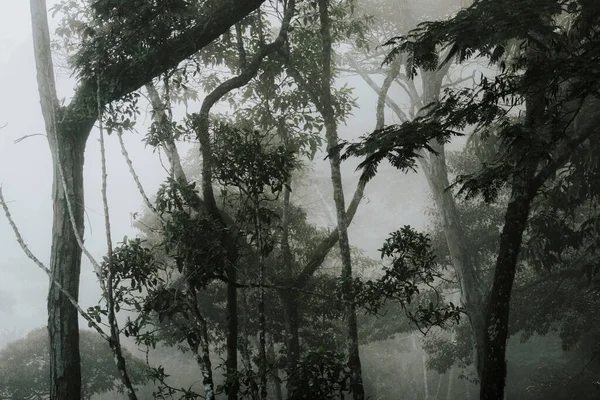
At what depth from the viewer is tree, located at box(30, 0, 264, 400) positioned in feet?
15.8

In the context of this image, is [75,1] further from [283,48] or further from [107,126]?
[107,126]

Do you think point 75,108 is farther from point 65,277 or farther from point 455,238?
point 455,238

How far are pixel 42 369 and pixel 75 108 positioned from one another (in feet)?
36.6

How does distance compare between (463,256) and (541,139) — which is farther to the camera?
(463,256)

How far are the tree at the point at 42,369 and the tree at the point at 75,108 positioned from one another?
27.3 ft

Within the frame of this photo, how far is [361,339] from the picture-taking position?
13016mm

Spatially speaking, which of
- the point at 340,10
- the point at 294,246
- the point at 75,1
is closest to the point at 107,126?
the point at 340,10

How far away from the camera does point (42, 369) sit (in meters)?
13.7

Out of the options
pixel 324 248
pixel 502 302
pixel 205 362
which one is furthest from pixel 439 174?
pixel 205 362

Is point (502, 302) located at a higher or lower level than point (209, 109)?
lower

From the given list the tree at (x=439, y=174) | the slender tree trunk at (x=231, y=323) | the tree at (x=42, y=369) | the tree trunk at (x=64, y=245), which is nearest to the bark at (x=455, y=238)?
the tree at (x=439, y=174)

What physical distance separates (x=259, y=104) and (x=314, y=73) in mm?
1208

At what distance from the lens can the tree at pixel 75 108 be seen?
4809 millimetres

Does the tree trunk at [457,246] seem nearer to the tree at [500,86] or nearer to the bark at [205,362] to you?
the tree at [500,86]
